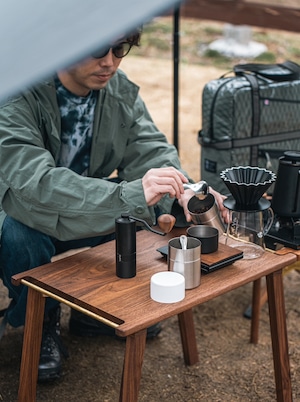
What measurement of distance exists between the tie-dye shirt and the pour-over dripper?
565 mm

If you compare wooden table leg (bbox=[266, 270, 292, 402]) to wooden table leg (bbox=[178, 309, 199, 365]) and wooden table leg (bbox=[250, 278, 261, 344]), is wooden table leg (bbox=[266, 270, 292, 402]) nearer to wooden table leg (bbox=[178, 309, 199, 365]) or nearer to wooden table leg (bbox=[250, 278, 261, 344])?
wooden table leg (bbox=[178, 309, 199, 365])

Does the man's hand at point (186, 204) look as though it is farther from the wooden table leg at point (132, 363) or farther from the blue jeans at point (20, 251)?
the wooden table leg at point (132, 363)

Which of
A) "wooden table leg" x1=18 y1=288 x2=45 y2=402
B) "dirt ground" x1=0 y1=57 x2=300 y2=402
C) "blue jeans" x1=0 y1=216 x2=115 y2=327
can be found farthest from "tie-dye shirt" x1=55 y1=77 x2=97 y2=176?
"dirt ground" x1=0 y1=57 x2=300 y2=402

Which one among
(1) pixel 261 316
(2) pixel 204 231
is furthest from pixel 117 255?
(1) pixel 261 316

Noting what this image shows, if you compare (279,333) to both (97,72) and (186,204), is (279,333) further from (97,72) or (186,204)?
(97,72)

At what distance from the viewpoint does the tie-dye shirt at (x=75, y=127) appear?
7.07 feet

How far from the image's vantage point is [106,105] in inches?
87.7

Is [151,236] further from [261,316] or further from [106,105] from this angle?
[261,316]

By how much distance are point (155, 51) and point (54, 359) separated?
23.5 ft

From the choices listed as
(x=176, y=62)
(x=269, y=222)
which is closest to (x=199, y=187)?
(x=269, y=222)

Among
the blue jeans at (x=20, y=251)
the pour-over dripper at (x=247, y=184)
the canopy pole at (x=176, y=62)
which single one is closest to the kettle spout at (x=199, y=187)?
the pour-over dripper at (x=247, y=184)

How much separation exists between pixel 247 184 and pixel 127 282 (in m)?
0.46

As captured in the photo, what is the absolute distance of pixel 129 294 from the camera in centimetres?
161

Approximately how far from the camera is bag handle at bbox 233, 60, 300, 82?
9.04 feet
